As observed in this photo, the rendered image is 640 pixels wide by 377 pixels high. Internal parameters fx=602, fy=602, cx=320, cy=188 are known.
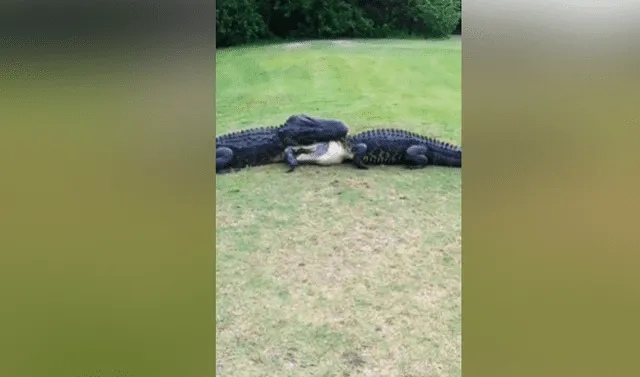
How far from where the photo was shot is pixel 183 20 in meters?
0.80

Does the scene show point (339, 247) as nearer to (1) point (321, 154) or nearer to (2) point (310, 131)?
(1) point (321, 154)

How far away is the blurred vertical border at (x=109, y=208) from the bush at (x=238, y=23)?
11.4 ft

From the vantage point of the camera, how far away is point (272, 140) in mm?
3080

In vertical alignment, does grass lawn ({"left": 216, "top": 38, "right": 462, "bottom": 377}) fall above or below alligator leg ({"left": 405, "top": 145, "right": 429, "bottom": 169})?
below

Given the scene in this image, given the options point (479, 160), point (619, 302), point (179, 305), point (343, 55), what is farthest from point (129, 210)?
point (343, 55)

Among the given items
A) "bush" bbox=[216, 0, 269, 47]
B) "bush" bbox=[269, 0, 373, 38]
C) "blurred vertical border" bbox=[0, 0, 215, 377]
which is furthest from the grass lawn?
"bush" bbox=[269, 0, 373, 38]

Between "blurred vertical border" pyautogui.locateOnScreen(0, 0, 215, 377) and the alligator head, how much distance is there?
7.40ft

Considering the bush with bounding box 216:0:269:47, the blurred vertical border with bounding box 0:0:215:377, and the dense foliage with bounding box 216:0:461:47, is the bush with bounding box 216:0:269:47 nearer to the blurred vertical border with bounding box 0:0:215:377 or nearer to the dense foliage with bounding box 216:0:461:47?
the dense foliage with bounding box 216:0:461:47

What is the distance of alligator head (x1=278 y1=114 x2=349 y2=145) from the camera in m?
3.10

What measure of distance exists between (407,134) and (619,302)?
226 cm

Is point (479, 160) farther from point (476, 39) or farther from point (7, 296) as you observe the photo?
point (7, 296)

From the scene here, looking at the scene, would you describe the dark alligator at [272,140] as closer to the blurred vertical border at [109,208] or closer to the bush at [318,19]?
the bush at [318,19]

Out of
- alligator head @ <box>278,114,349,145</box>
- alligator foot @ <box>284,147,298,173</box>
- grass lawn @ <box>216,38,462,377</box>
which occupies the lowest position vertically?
grass lawn @ <box>216,38,462,377</box>

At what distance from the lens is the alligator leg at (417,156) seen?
9.69 ft
